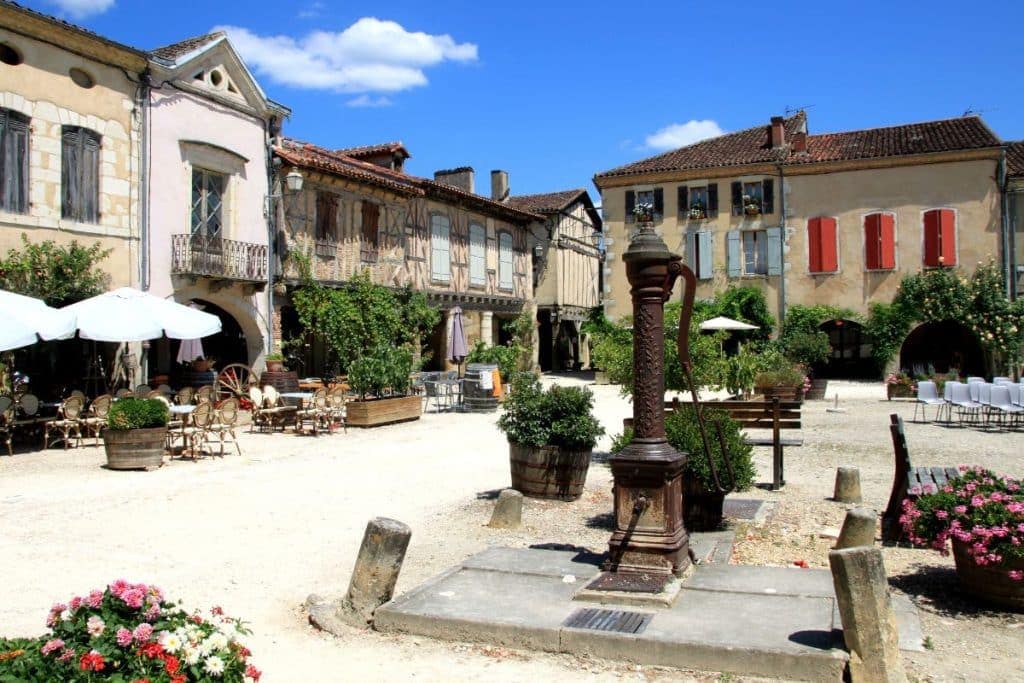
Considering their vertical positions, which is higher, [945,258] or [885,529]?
[945,258]

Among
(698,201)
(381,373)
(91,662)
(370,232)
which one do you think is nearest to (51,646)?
(91,662)

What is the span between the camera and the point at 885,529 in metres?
7.22

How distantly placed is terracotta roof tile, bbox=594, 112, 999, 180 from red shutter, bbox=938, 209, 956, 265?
6.48ft

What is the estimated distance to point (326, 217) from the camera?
2147cm

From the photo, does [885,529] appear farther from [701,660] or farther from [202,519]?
[202,519]

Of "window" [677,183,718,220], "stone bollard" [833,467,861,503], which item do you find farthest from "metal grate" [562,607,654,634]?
"window" [677,183,718,220]

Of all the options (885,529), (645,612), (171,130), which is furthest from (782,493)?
(171,130)

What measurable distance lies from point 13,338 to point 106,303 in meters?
2.07

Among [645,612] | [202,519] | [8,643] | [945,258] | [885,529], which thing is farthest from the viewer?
[945,258]

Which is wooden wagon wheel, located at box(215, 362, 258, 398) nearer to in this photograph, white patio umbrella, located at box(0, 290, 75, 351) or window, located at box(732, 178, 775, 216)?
white patio umbrella, located at box(0, 290, 75, 351)

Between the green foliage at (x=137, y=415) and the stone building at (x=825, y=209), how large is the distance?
22637 mm

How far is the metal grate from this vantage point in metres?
4.48

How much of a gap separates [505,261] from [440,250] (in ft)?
12.7

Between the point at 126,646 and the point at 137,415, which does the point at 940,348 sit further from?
the point at 126,646
